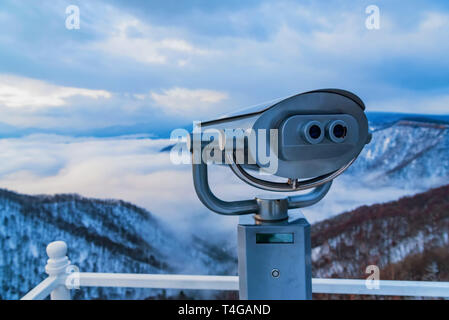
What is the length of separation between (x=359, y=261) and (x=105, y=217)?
1.42 meters

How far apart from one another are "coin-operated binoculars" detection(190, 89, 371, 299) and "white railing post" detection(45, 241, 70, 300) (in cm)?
105

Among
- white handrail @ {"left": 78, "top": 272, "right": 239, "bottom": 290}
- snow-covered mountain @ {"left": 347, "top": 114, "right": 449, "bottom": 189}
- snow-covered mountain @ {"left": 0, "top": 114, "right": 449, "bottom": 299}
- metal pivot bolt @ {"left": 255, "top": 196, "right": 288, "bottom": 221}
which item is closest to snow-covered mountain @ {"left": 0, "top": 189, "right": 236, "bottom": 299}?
snow-covered mountain @ {"left": 0, "top": 114, "right": 449, "bottom": 299}

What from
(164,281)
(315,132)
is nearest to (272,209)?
(315,132)

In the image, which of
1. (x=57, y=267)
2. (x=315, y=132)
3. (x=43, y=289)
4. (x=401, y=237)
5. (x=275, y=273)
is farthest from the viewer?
(x=401, y=237)

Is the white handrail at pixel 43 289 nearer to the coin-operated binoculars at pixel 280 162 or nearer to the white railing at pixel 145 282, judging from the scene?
the white railing at pixel 145 282

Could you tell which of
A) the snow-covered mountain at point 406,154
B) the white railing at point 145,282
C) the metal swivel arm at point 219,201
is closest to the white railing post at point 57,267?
the white railing at point 145,282

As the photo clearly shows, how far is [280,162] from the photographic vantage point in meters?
0.52

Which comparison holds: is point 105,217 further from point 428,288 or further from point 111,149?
point 428,288

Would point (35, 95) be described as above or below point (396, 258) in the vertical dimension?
above

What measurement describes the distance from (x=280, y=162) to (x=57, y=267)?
129 cm

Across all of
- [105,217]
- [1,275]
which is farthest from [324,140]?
[1,275]

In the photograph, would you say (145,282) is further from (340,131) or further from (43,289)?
(340,131)

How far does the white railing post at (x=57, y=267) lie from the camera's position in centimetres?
135

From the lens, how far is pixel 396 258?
1.55 meters
